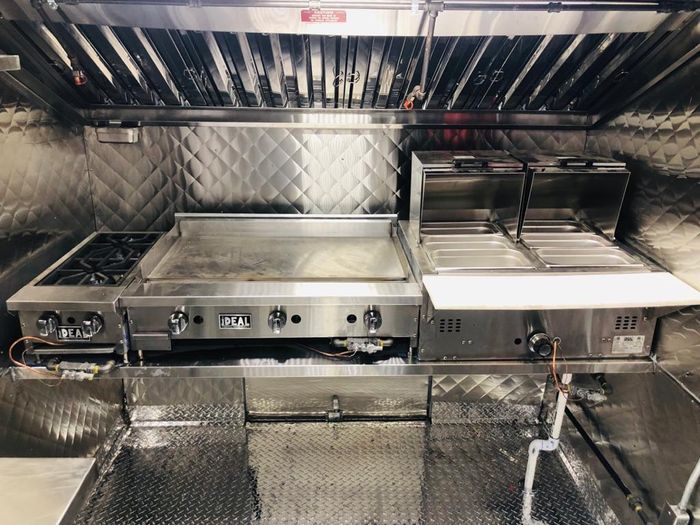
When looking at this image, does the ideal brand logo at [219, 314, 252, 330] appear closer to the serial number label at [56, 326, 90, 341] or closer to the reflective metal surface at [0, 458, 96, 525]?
the serial number label at [56, 326, 90, 341]

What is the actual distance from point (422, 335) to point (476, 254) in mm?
424

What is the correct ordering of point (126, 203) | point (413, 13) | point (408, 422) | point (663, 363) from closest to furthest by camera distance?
point (413, 13) < point (663, 363) < point (126, 203) < point (408, 422)

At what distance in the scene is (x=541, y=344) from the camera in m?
1.81

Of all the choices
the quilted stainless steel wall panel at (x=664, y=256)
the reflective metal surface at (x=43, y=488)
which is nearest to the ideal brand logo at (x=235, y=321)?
the reflective metal surface at (x=43, y=488)

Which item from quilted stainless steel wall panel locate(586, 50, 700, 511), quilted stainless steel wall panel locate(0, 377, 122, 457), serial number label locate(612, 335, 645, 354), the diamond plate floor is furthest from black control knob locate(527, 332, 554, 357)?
quilted stainless steel wall panel locate(0, 377, 122, 457)

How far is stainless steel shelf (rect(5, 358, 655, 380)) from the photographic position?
1.83 metres

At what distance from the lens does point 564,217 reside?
7.40 ft

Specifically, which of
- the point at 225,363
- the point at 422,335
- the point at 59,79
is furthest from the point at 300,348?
the point at 59,79

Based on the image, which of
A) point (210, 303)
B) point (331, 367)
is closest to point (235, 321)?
point (210, 303)

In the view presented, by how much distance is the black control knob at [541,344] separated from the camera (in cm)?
181

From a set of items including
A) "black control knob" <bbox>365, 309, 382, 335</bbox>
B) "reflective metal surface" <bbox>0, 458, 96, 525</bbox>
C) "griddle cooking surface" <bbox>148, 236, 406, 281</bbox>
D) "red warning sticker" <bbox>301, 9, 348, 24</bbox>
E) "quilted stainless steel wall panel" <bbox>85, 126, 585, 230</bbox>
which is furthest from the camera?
"quilted stainless steel wall panel" <bbox>85, 126, 585, 230</bbox>

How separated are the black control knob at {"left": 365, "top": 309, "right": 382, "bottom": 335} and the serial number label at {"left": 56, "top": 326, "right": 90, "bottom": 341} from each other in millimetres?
956

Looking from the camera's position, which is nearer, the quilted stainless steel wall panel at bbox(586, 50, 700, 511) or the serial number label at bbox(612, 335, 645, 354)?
Answer: the quilted stainless steel wall panel at bbox(586, 50, 700, 511)

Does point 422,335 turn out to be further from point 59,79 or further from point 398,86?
point 59,79
